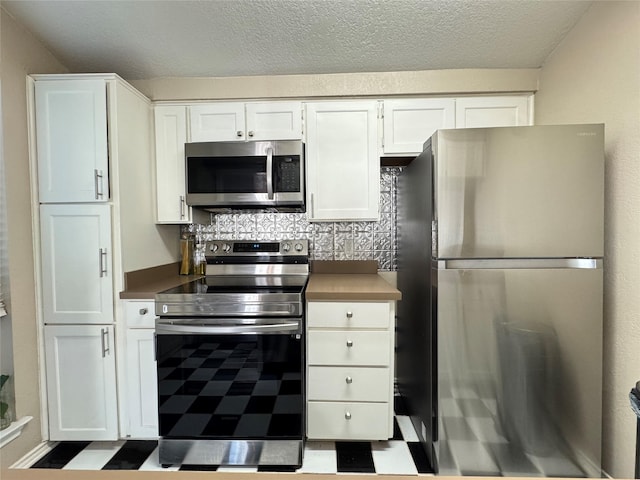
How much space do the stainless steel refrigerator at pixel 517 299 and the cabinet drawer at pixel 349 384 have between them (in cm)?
28

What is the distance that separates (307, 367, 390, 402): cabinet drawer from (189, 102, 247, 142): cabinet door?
1513 millimetres

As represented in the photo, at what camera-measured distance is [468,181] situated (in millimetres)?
1363

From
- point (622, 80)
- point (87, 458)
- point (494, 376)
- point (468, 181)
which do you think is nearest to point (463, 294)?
point (494, 376)

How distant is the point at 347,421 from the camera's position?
1.61 m

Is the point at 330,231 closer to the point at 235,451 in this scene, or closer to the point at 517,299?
the point at 517,299

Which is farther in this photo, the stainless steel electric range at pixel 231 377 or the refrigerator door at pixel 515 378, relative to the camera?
the stainless steel electric range at pixel 231 377

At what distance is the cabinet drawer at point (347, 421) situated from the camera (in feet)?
5.26

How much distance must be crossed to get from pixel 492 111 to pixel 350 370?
1.78 m

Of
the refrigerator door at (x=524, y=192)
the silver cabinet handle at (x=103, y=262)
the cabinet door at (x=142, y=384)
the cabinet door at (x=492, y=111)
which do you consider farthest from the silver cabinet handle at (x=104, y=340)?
the cabinet door at (x=492, y=111)

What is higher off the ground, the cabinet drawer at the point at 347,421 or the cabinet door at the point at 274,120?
the cabinet door at the point at 274,120

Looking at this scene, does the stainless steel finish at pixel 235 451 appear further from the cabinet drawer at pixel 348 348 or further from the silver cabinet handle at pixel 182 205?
the silver cabinet handle at pixel 182 205

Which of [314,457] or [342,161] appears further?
[342,161]

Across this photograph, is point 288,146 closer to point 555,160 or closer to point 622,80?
point 555,160

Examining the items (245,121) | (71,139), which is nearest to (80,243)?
(71,139)
